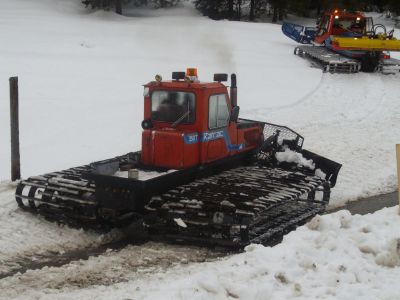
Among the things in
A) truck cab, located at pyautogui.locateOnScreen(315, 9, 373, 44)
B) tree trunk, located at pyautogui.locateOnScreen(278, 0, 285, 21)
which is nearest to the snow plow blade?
truck cab, located at pyautogui.locateOnScreen(315, 9, 373, 44)

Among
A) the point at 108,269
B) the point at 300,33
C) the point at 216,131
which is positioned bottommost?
the point at 108,269

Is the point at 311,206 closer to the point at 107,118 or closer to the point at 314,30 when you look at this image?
the point at 107,118

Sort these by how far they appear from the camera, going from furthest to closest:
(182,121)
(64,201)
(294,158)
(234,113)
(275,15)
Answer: (275,15) < (294,158) < (234,113) < (182,121) < (64,201)

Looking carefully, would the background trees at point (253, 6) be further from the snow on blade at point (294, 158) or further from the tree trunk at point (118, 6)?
the snow on blade at point (294, 158)

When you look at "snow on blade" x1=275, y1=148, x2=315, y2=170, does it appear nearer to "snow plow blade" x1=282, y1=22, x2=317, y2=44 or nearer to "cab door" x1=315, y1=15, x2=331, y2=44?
"cab door" x1=315, y1=15, x2=331, y2=44

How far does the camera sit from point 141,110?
1786 cm

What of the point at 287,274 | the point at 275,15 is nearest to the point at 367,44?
the point at 287,274

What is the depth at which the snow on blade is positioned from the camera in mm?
11711

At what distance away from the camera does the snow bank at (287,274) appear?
586cm

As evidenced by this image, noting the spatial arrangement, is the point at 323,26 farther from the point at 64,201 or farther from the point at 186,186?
the point at 64,201

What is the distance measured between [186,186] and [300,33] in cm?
2486

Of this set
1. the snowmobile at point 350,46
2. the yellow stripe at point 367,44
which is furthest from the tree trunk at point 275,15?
the yellow stripe at point 367,44

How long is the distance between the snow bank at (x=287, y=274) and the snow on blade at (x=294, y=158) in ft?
13.2

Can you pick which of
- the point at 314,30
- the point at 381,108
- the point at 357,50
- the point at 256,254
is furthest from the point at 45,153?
the point at 314,30
